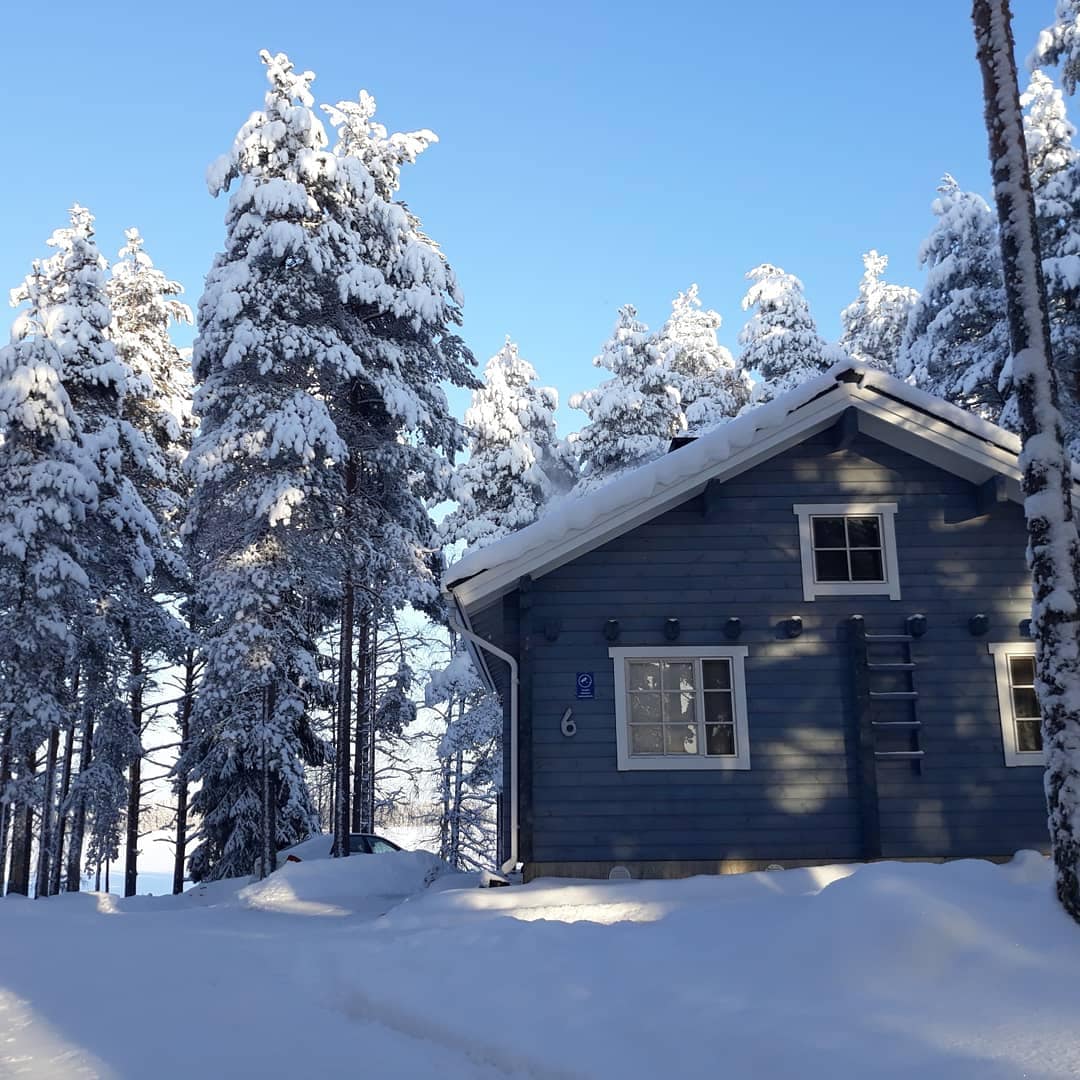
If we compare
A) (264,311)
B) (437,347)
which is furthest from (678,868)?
(437,347)

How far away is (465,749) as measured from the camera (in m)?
27.1

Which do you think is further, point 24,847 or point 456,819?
point 456,819

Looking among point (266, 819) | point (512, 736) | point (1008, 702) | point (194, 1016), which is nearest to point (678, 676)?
point (512, 736)

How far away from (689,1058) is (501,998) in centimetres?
162

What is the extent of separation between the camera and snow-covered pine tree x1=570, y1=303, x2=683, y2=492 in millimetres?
30938

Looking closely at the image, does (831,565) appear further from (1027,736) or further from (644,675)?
(1027,736)

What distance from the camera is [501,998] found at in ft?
19.2

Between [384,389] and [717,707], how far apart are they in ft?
35.1

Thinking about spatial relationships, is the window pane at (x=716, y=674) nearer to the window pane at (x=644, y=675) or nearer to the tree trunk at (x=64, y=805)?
the window pane at (x=644, y=675)

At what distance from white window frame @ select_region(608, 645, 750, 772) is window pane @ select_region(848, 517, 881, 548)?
6.67ft

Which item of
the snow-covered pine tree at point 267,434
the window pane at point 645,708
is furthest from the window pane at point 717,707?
the snow-covered pine tree at point 267,434

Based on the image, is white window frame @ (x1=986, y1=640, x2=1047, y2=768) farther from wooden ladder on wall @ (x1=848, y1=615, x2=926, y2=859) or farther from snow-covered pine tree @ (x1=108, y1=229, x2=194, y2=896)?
snow-covered pine tree @ (x1=108, y1=229, x2=194, y2=896)

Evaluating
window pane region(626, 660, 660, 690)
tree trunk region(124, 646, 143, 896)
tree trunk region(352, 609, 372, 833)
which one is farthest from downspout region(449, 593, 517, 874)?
tree trunk region(124, 646, 143, 896)

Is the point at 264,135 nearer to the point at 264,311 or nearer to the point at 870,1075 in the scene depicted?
the point at 264,311
